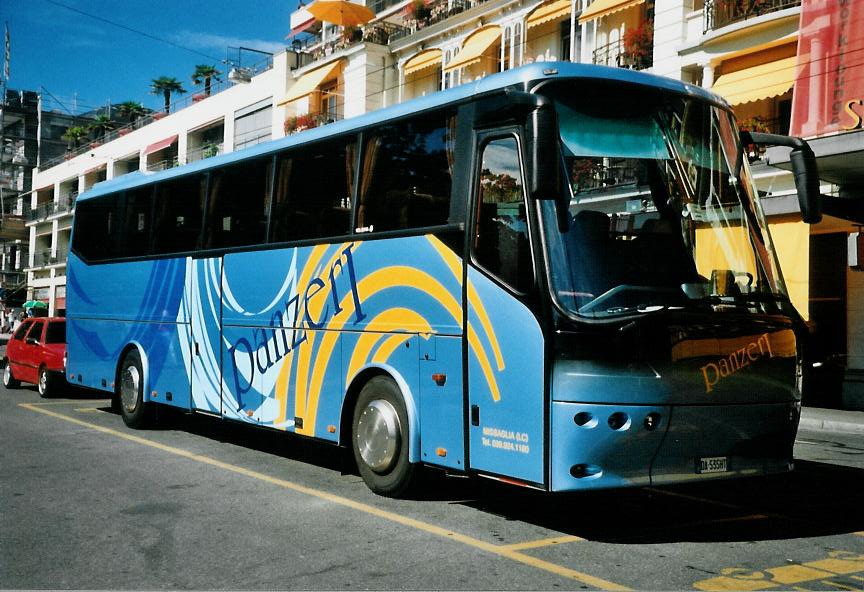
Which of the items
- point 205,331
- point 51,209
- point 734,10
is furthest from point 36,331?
point 51,209

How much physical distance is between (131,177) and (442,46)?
1936 centimetres

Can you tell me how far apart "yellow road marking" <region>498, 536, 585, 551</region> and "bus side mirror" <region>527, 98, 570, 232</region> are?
232 cm

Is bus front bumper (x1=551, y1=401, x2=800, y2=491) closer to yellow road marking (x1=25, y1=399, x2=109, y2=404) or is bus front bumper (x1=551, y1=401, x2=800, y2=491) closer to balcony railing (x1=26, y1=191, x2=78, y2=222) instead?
yellow road marking (x1=25, y1=399, x2=109, y2=404)

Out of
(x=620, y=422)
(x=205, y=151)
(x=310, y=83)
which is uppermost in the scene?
(x=310, y=83)

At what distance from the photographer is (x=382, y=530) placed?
22.1 feet

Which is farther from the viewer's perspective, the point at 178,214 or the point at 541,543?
the point at 178,214

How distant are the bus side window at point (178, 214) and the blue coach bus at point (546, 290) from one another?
8.73 feet

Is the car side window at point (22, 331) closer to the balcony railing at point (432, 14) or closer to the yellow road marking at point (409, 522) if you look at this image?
the yellow road marking at point (409, 522)

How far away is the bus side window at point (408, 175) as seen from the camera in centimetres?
764

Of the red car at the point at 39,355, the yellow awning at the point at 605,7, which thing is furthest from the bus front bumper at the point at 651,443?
the yellow awning at the point at 605,7

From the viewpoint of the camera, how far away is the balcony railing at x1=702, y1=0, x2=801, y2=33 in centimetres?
2077

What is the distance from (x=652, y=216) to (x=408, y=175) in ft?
7.40

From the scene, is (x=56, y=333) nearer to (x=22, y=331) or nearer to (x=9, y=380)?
(x=22, y=331)

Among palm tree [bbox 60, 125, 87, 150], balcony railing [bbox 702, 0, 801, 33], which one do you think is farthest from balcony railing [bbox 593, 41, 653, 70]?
palm tree [bbox 60, 125, 87, 150]
